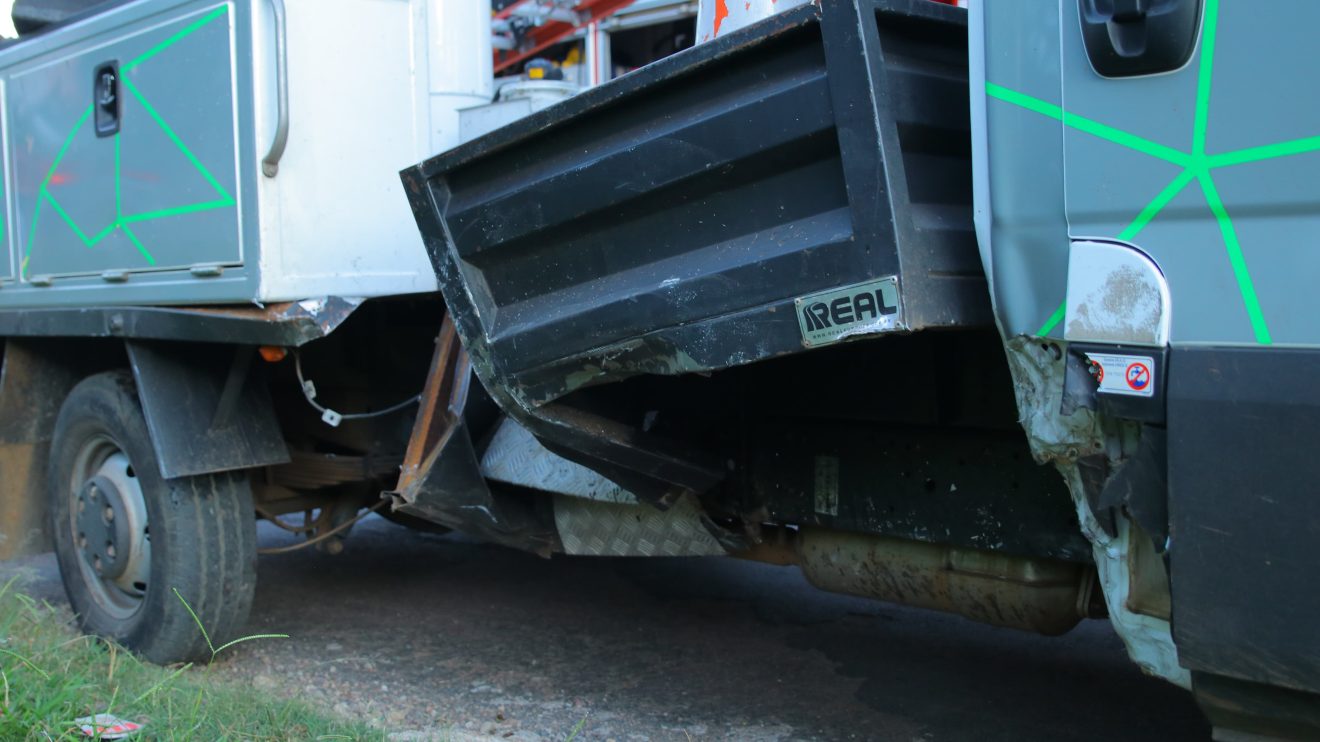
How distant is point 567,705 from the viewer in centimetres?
359

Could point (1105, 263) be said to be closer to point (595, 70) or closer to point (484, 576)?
point (595, 70)

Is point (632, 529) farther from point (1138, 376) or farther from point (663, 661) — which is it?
point (1138, 376)

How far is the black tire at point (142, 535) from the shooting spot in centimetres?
390

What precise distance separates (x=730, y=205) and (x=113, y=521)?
278 centimetres

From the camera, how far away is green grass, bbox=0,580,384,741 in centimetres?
283

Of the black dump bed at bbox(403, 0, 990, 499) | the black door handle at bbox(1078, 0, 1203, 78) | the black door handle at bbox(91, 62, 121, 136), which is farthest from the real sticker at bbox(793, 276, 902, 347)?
the black door handle at bbox(91, 62, 121, 136)

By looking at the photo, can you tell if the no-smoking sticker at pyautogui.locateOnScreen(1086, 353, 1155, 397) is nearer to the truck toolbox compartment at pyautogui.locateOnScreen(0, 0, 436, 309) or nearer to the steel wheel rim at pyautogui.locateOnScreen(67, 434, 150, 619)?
the truck toolbox compartment at pyautogui.locateOnScreen(0, 0, 436, 309)

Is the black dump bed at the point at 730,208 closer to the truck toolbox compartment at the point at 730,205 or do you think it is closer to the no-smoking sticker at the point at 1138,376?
the truck toolbox compartment at the point at 730,205

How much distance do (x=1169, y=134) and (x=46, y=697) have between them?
9.32ft

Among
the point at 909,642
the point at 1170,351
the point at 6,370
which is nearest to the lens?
the point at 1170,351

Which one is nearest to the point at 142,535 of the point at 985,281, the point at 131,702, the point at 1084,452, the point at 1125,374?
the point at 131,702

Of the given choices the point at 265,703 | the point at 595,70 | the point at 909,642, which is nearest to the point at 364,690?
the point at 265,703

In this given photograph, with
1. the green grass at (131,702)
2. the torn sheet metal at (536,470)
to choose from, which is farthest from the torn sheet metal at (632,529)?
the green grass at (131,702)

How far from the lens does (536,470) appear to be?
11.4 feet
